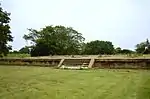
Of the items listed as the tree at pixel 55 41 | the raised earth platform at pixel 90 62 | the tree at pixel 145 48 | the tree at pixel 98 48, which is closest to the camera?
the raised earth platform at pixel 90 62

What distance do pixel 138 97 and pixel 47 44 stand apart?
33085 mm

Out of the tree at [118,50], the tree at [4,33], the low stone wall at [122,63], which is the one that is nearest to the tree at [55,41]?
the tree at [118,50]

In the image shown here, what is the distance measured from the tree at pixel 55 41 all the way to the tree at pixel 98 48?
2.21 meters

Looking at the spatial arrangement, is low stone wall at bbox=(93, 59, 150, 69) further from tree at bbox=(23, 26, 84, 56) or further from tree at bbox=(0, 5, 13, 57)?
tree at bbox=(23, 26, 84, 56)

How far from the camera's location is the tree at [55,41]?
1603 inches

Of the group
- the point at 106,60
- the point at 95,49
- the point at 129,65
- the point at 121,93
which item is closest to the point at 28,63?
the point at 106,60

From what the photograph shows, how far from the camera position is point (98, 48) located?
166 feet

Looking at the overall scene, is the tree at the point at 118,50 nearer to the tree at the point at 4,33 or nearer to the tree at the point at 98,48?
the tree at the point at 98,48

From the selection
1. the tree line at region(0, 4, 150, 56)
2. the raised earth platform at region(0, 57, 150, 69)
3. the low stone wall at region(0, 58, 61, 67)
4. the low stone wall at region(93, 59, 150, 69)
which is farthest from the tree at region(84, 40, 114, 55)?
the low stone wall at region(93, 59, 150, 69)

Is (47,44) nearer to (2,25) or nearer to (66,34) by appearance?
(66,34)

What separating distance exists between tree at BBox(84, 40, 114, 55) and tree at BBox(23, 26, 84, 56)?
221cm

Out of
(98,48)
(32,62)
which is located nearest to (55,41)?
(98,48)

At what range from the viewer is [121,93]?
9695mm

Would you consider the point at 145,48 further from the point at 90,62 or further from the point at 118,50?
the point at 90,62
